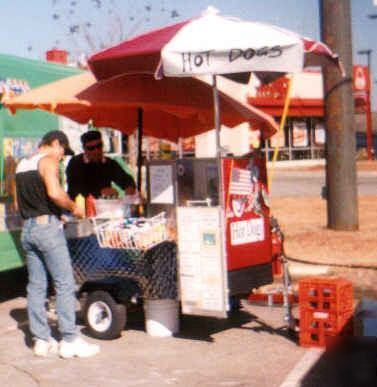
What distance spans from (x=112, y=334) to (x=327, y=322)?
193 cm

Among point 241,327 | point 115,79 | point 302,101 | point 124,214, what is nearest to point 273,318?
point 241,327

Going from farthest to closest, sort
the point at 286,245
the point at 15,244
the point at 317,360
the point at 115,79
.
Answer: the point at 286,245 < the point at 15,244 < the point at 115,79 < the point at 317,360

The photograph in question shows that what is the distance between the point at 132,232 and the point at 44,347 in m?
1.21

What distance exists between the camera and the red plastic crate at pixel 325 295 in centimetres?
676

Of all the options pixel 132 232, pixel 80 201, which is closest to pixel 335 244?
pixel 80 201

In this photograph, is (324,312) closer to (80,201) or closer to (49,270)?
(49,270)

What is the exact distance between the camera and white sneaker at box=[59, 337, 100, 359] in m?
6.86

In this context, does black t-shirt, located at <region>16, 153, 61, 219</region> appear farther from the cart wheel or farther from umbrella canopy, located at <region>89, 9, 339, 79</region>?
umbrella canopy, located at <region>89, 9, 339, 79</region>

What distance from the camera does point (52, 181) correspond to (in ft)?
22.1

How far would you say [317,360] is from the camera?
660 cm

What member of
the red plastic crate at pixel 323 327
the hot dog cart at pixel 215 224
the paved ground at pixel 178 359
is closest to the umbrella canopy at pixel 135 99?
the hot dog cart at pixel 215 224

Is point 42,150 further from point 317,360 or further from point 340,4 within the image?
point 340,4

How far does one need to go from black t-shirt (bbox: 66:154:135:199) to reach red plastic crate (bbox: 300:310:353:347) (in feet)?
8.47

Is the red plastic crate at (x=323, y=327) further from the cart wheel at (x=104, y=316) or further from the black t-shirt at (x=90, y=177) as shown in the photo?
the black t-shirt at (x=90, y=177)
